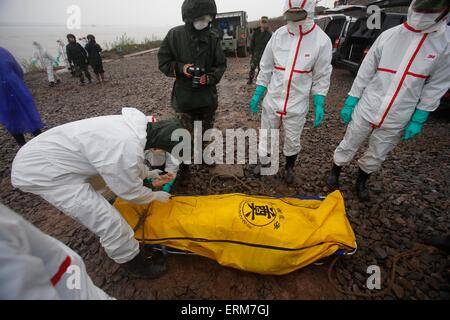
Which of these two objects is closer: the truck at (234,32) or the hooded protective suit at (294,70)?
the hooded protective suit at (294,70)

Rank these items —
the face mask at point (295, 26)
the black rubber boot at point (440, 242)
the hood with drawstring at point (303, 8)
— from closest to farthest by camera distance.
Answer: the black rubber boot at point (440, 242) < the hood with drawstring at point (303, 8) < the face mask at point (295, 26)

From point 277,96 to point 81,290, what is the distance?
247 centimetres

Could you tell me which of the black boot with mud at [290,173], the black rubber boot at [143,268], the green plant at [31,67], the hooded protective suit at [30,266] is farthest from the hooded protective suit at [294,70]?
the green plant at [31,67]

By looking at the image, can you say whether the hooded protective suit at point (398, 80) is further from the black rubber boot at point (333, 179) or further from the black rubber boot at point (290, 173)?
the black rubber boot at point (290, 173)

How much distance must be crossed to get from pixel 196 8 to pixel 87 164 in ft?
5.99

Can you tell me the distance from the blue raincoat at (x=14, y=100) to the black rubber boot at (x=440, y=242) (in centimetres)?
540

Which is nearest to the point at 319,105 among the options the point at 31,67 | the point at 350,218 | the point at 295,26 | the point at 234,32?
the point at 295,26

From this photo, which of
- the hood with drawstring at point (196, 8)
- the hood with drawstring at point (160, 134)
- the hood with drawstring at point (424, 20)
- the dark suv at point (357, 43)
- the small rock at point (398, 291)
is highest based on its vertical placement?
the dark suv at point (357, 43)

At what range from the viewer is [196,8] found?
2.20 m

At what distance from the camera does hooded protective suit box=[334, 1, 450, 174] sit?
1.92 m

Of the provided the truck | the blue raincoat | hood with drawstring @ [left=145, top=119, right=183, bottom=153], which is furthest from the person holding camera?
the truck

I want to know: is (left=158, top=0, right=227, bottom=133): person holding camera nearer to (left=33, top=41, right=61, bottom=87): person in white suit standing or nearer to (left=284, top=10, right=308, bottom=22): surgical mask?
(left=284, top=10, right=308, bottom=22): surgical mask

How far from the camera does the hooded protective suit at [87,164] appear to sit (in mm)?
1412

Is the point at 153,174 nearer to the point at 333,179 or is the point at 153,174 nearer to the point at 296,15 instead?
the point at 296,15
